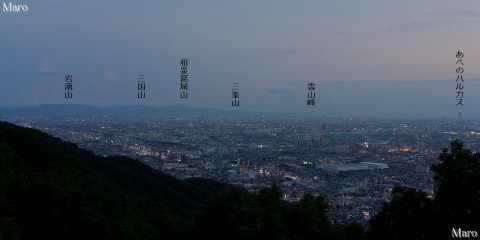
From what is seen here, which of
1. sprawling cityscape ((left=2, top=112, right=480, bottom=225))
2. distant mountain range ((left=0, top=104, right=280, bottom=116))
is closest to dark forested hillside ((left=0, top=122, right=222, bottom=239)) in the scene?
sprawling cityscape ((left=2, top=112, right=480, bottom=225))

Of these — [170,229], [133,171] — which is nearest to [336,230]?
[170,229]

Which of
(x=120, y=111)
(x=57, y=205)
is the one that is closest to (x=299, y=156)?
(x=57, y=205)

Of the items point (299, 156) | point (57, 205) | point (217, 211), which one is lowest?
point (299, 156)

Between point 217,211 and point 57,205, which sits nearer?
point 217,211

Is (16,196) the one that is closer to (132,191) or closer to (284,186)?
(132,191)

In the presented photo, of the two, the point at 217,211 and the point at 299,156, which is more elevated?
the point at 217,211

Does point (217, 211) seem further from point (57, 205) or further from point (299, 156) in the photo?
point (299, 156)
